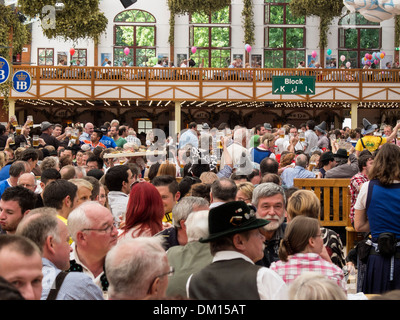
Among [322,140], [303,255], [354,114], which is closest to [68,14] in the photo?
[322,140]

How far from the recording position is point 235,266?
10.6ft

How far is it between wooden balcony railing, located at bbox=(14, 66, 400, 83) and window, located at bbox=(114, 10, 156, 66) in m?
4.61

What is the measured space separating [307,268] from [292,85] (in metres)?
20.6

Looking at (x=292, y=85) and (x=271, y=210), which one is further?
(x=292, y=85)

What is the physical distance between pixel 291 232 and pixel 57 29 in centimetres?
1266

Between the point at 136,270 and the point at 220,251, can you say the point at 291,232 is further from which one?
the point at 136,270

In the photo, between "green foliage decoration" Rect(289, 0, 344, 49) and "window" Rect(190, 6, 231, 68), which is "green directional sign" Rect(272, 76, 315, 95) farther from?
"window" Rect(190, 6, 231, 68)

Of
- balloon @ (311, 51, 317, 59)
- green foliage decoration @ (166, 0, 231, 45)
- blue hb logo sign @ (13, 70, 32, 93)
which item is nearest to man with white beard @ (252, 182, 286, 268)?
blue hb logo sign @ (13, 70, 32, 93)

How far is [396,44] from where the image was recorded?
3044 cm

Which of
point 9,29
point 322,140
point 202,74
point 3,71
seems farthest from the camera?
point 202,74

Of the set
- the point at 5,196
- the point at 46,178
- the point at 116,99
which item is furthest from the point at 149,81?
the point at 5,196

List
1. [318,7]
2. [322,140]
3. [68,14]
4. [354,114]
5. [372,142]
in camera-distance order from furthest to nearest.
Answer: [354,114], [318,7], [322,140], [68,14], [372,142]

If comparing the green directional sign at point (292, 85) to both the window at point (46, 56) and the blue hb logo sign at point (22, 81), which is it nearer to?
the blue hb logo sign at point (22, 81)

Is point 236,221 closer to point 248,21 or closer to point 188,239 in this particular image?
point 188,239
